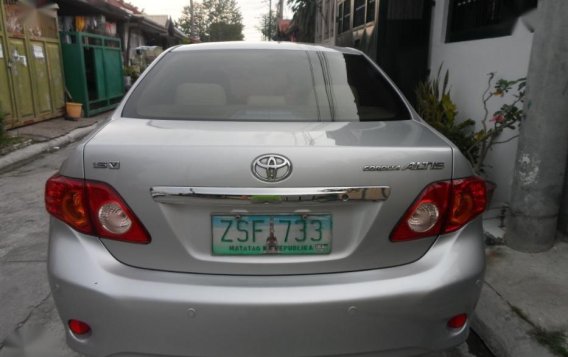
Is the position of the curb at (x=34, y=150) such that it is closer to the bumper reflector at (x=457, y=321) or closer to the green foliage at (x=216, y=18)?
the bumper reflector at (x=457, y=321)

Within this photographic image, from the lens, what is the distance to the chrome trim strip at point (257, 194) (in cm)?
153

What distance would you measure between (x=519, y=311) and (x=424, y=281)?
128 cm

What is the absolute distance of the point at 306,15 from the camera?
1716 cm

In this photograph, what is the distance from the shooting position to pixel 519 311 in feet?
8.40

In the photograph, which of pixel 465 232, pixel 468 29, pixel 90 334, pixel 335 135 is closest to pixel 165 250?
pixel 90 334

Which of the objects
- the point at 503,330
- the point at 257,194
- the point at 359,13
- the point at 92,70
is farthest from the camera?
the point at 92,70

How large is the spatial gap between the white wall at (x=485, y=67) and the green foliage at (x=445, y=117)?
15 centimetres

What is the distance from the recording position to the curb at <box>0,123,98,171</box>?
6559mm

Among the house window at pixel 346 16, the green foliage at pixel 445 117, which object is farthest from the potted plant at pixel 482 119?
the house window at pixel 346 16

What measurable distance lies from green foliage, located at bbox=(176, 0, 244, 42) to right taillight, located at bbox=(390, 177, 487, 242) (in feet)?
226

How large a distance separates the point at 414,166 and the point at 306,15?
16635mm

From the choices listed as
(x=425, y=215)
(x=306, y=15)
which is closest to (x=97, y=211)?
(x=425, y=215)

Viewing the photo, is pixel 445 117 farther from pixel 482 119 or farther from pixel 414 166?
pixel 414 166

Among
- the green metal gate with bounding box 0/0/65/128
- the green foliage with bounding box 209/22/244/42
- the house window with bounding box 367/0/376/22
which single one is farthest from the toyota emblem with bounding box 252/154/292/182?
the green foliage with bounding box 209/22/244/42
